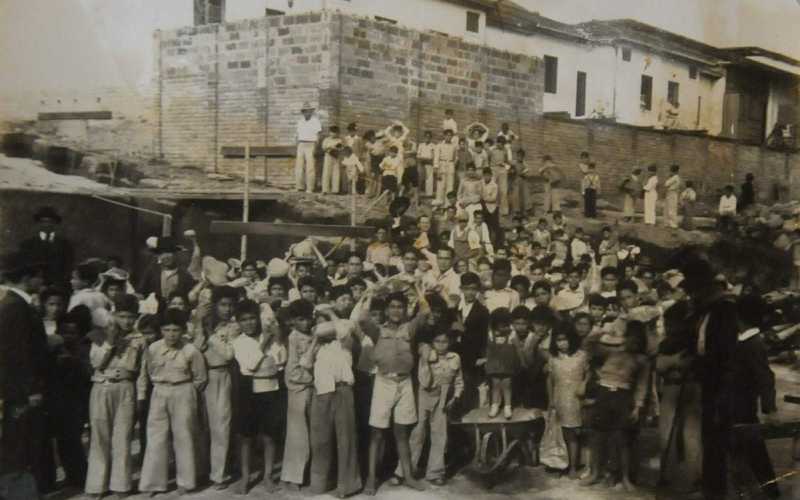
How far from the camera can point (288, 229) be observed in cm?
347

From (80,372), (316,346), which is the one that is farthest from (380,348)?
(80,372)

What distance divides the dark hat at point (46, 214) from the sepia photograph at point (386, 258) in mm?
14

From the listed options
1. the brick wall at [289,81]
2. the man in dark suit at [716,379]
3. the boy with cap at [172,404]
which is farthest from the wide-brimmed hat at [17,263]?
the man in dark suit at [716,379]

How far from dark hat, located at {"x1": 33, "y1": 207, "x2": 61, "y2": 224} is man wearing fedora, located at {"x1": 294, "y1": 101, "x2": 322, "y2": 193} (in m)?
1.02

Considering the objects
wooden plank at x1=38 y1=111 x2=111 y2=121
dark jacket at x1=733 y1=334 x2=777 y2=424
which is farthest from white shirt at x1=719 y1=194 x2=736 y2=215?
wooden plank at x1=38 y1=111 x2=111 y2=121

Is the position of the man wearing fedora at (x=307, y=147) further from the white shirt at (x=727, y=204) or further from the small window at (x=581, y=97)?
the white shirt at (x=727, y=204)

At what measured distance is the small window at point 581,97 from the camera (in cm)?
371

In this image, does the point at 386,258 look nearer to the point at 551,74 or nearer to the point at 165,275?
the point at 165,275

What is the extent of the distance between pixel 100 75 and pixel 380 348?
64.9 inches

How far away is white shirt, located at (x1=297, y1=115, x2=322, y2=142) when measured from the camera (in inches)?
137

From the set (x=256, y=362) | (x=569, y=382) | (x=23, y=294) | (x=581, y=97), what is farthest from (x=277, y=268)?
(x=581, y=97)

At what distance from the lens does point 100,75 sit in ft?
11.0

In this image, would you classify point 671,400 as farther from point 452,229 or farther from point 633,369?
point 452,229

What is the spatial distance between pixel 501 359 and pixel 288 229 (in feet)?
3.57
